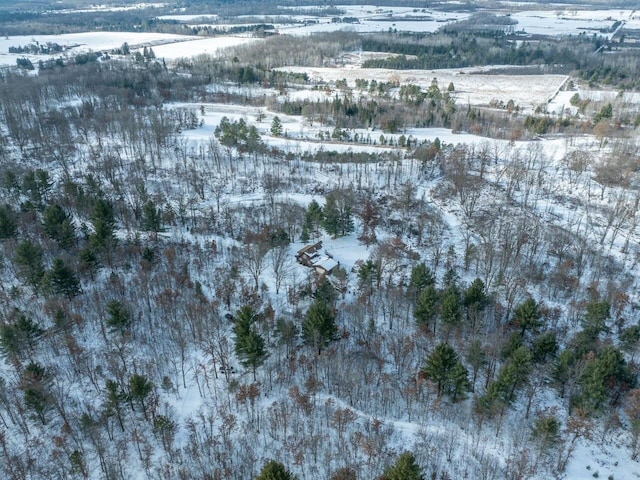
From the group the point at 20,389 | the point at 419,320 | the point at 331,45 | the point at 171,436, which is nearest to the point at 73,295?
the point at 20,389

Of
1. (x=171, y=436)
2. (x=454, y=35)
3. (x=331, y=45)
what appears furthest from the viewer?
(x=454, y=35)

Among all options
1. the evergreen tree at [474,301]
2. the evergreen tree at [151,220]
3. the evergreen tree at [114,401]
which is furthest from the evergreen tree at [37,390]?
the evergreen tree at [474,301]

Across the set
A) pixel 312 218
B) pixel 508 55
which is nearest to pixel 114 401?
pixel 312 218

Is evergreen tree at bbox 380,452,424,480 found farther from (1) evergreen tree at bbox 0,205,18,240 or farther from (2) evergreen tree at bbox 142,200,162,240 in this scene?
(1) evergreen tree at bbox 0,205,18,240

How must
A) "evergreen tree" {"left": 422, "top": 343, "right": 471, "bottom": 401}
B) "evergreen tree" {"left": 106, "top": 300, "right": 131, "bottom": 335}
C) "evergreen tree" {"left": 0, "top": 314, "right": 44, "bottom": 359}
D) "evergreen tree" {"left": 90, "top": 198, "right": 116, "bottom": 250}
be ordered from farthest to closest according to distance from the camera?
1. "evergreen tree" {"left": 90, "top": 198, "right": 116, "bottom": 250}
2. "evergreen tree" {"left": 106, "top": 300, "right": 131, "bottom": 335}
3. "evergreen tree" {"left": 0, "top": 314, "right": 44, "bottom": 359}
4. "evergreen tree" {"left": 422, "top": 343, "right": 471, "bottom": 401}

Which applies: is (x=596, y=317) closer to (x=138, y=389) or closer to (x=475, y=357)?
(x=475, y=357)

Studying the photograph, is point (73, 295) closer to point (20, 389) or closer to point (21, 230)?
point (20, 389)

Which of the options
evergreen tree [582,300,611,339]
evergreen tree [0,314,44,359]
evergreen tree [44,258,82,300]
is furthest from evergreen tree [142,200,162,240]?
evergreen tree [582,300,611,339]
